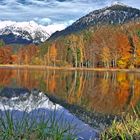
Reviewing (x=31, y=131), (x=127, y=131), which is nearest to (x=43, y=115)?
(x=31, y=131)

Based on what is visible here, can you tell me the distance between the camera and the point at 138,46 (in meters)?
116

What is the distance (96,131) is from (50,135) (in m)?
12.2

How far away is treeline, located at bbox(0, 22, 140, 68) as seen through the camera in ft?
383

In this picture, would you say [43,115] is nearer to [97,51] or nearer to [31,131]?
[31,131]

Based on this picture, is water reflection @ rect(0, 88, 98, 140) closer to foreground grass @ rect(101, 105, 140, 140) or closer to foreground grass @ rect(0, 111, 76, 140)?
foreground grass @ rect(0, 111, 76, 140)

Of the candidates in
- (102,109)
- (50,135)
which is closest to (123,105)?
(102,109)

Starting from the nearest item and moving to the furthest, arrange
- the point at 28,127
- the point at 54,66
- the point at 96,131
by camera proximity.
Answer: the point at 28,127 < the point at 96,131 < the point at 54,66

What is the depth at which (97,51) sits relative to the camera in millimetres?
126125

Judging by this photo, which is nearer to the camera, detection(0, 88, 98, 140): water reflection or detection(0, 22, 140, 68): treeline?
detection(0, 88, 98, 140): water reflection

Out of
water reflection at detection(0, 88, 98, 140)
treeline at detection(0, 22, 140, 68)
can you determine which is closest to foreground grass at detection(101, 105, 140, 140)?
water reflection at detection(0, 88, 98, 140)

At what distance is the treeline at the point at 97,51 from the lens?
4592 inches

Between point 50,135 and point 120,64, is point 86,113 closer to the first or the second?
point 50,135

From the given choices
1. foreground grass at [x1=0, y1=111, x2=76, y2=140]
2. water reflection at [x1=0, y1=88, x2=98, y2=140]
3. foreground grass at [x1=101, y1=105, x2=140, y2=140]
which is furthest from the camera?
foreground grass at [x1=101, y1=105, x2=140, y2=140]

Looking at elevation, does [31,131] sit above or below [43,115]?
below
